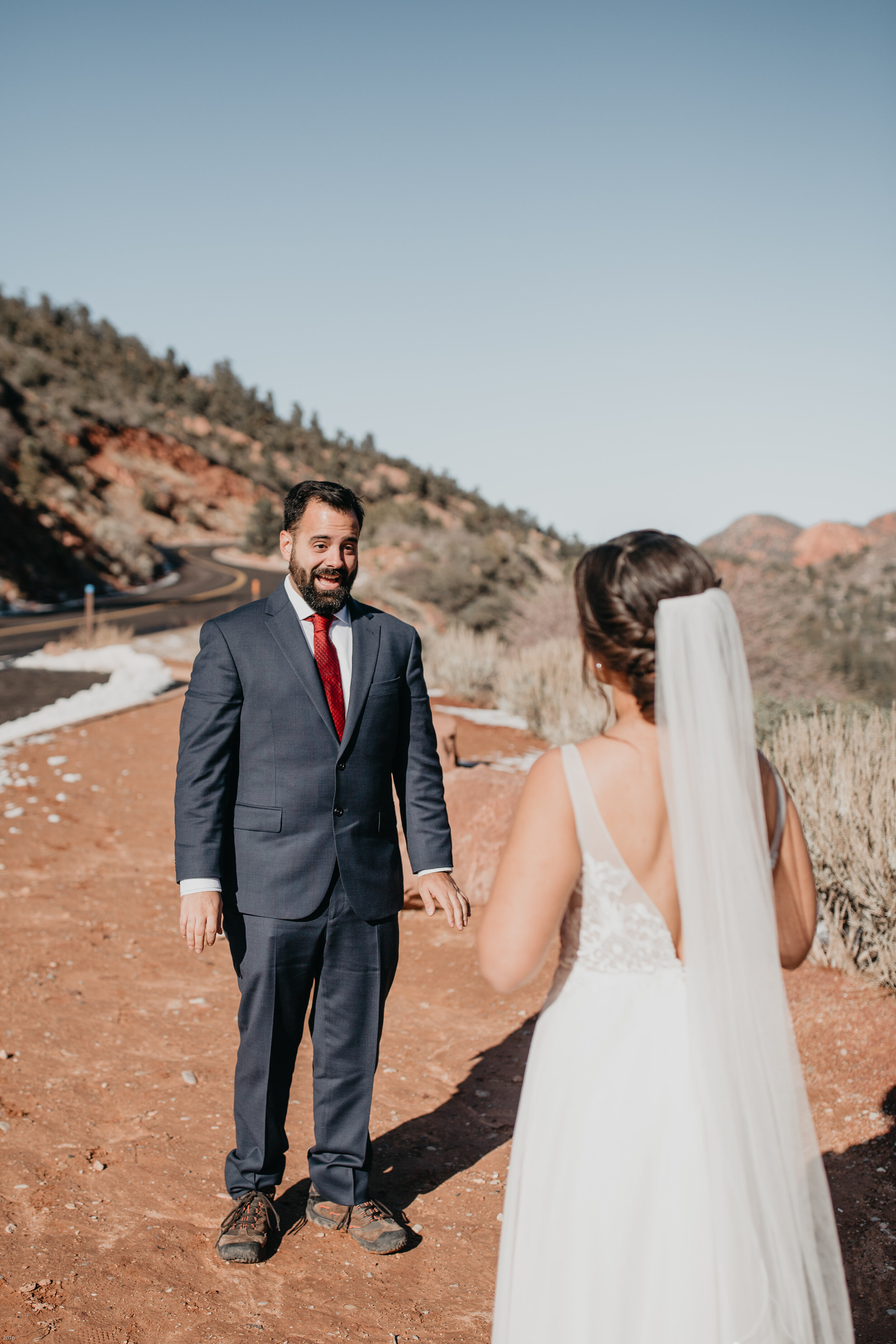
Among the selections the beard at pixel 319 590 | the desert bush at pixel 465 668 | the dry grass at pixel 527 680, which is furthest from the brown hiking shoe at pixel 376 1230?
the desert bush at pixel 465 668

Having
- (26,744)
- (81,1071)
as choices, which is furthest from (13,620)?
(81,1071)

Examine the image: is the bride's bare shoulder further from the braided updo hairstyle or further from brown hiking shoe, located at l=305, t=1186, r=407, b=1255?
brown hiking shoe, located at l=305, t=1186, r=407, b=1255

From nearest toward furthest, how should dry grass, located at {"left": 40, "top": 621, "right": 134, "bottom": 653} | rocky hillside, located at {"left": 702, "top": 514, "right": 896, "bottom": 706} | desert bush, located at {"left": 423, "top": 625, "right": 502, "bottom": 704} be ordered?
rocky hillside, located at {"left": 702, "top": 514, "right": 896, "bottom": 706} → desert bush, located at {"left": 423, "top": 625, "right": 502, "bottom": 704} → dry grass, located at {"left": 40, "top": 621, "right": 134, "bottom": 653}

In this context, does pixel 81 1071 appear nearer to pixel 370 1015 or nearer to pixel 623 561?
pixel 370 1015

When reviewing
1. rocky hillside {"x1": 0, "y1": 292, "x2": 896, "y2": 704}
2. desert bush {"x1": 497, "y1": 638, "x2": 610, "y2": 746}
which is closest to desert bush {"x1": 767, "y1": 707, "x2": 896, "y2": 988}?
desert bush {"x1": 497, "y1": 638, "x2": 610, "y2": 746}

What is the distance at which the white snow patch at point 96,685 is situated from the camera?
9.82 meters

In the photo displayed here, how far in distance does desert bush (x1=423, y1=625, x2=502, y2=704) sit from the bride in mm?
10729

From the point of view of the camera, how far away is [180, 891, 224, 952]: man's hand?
2.38 meters

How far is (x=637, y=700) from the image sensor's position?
1492mm

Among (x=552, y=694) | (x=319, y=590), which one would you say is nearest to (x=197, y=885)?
(x=319, y=590)

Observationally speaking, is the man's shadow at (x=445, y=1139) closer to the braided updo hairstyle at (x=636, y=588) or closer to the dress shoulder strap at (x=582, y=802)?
the dress shoulder strap at (x=582, y=802)

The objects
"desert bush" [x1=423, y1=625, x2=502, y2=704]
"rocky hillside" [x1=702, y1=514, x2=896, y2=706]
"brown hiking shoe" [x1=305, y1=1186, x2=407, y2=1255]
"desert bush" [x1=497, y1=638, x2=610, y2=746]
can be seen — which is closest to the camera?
"brown hiking shoe" [x1=305, y1=1186, x2=407, y2=1255]

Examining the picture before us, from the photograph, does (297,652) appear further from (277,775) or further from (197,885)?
(197,885)

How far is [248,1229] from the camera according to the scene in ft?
8.20
